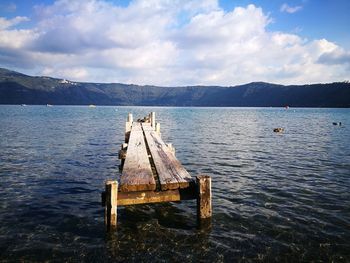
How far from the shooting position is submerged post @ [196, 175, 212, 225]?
7.17 metres

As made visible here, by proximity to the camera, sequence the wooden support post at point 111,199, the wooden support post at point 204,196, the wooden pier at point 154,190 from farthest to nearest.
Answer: the wooden support post at point 204,196
the wooden pier at point 154,190
the wooden support post at point 111,199

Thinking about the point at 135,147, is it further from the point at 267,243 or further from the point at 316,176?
the point at 316,176

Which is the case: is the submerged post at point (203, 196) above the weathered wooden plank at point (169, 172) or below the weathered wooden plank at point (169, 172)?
below

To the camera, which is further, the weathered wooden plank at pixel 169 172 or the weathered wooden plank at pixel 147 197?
the weathered wooden plank at pixel 169 172

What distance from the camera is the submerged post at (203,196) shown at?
23.5ft

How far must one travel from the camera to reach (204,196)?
7.32m

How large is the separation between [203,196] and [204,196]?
0.03 m

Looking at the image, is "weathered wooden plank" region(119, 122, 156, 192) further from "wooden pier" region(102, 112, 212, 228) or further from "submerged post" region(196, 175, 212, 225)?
"submerged post" region(196, 175, 212, 225)

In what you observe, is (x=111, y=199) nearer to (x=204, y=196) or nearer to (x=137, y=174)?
(x=137, y=174)

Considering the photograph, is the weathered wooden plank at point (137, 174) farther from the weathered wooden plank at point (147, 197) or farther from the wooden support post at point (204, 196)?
the wooden support post at point (204, 196)

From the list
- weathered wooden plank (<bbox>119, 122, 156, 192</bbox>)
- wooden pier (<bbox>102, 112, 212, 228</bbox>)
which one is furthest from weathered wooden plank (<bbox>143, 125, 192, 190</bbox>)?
weathered wooden plank (<bbox>119, 122, 156, 192</bbox>)

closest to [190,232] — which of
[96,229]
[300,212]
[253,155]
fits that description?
[96,229]

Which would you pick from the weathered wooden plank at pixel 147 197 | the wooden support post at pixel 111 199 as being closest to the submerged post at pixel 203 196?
the weathered wooden plank at pixel 147 197

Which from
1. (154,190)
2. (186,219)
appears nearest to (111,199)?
(154,190)
